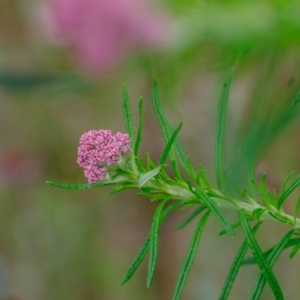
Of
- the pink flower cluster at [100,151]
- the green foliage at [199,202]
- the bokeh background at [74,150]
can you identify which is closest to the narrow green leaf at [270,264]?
the green foliage at [199,202]

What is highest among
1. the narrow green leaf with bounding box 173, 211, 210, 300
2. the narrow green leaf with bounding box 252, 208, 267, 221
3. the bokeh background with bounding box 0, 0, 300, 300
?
the narrow green leaf with bounding box 252, 208, 267, 221

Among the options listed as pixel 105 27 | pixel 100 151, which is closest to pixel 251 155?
pixel 100 151

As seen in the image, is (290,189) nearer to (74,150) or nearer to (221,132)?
(221,132)

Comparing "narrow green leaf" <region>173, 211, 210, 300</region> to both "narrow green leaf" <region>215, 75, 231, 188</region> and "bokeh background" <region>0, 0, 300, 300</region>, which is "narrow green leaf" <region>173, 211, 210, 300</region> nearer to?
"narrow green leaf" <region>215, 75, 231, 188</region>

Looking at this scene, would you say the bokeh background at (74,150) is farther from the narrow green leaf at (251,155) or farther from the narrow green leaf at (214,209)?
the narrow green leaf at (214,209)

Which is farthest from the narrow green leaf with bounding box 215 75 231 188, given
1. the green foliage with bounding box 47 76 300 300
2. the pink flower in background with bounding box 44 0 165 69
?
the pink flower in background with bounding box 44 0 165 69

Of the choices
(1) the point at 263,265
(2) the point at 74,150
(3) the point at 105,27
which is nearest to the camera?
(1) the point at 263,265
